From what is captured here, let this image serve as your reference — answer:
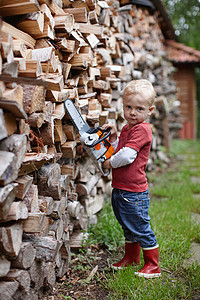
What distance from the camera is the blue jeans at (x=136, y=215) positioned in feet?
7.29

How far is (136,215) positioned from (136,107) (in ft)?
2.65

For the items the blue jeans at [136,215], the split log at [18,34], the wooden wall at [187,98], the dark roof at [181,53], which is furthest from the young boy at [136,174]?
the wooden wall at [187,98]

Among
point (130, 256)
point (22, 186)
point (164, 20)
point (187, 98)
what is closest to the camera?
point (22, 186)

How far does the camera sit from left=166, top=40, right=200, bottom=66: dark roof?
972cm

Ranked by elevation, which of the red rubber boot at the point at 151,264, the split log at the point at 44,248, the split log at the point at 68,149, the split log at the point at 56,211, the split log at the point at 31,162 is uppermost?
the split log at the point at 68,149

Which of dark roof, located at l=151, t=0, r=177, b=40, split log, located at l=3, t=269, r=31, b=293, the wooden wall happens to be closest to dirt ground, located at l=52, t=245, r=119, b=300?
split log, located at l=3, t=269, r=31, b=293

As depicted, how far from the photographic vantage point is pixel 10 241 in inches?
58.4

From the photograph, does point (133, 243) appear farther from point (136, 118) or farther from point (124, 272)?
point (136, 118)

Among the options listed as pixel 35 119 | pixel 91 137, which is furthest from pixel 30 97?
pixel 91 137

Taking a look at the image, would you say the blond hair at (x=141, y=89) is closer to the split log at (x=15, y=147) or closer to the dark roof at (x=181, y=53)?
the split log at (x=15, y=147)

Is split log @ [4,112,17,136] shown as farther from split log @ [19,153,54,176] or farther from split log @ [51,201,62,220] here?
split log @ [51,201,62,220]

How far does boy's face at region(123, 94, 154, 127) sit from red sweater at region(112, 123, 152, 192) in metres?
0.05

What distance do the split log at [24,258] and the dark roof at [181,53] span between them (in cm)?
915

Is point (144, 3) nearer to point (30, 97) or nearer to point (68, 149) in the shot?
point (68, 149)
